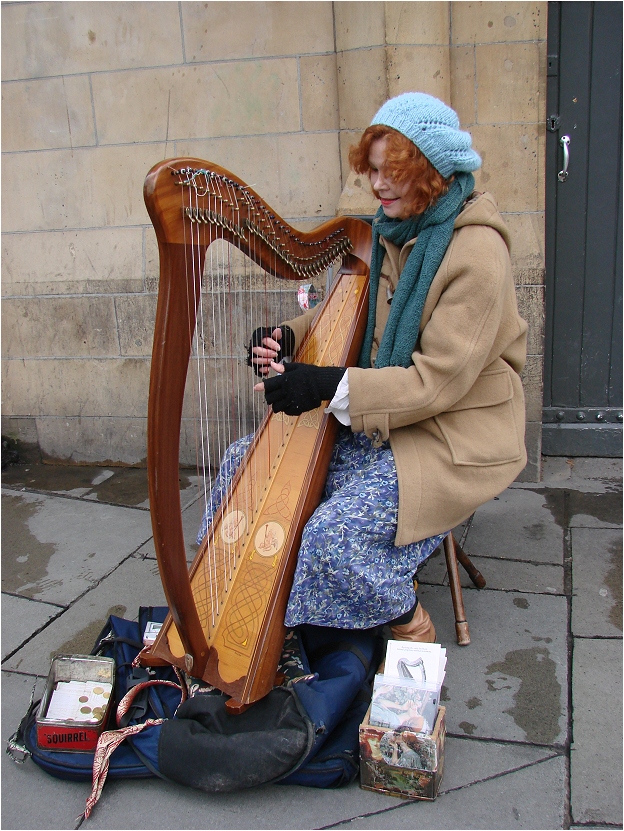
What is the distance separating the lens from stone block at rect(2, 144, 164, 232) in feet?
11.6

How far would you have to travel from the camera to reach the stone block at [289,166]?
328 cm

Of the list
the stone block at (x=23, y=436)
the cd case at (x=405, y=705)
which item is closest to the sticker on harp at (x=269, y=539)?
the cd case at (x=405, y=705)

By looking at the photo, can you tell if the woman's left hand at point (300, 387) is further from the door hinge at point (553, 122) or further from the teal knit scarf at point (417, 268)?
the door hinge at point (553, 122)

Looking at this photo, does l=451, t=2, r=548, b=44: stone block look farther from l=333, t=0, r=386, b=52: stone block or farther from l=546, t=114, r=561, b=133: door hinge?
l=546, t=114, r=561, b=133: door hinge

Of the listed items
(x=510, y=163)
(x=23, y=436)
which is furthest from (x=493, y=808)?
(x=23, y=436)

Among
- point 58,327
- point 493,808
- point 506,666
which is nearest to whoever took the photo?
point 493,808

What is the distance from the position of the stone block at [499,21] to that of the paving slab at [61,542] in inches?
98.8

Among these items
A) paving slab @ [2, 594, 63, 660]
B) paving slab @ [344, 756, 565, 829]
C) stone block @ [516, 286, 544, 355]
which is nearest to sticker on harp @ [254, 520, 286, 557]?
paving slab @ [344, 756, 565, 829]

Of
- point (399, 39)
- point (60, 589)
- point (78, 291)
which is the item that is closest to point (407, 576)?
point (60, 589)

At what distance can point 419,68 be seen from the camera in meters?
2.96

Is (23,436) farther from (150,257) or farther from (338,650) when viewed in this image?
(338,650)

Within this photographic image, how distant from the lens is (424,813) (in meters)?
1.59

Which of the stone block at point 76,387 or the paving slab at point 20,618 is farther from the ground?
the stone block at point 76,387

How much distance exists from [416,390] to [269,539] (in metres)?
0.54
